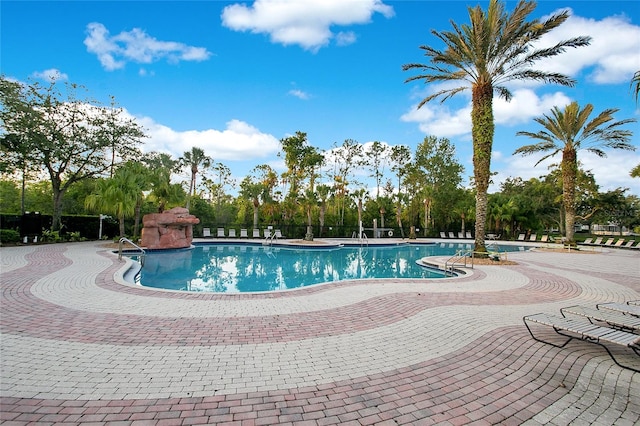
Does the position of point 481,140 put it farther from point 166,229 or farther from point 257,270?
point 166,229

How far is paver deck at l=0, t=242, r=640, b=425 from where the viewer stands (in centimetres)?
257

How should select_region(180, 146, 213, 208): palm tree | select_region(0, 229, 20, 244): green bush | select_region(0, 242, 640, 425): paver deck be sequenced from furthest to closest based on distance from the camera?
select_region(180, 146, 213, 208): palm tree < select_region(0, 229, 20, 244): green bush < select_region(0, 242, 640, 425): paver deck

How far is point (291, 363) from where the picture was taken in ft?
11.4

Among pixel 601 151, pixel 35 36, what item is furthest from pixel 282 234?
pixel 601 151

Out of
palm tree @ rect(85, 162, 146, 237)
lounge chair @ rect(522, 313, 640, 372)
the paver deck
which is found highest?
palm tree @ rect(85, 162, 146, 237)

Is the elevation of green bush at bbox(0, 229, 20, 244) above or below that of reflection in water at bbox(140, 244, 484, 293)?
above

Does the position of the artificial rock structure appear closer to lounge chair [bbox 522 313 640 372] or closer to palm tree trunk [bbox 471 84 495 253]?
palm tree trunk [bbox 471 84 495 253]

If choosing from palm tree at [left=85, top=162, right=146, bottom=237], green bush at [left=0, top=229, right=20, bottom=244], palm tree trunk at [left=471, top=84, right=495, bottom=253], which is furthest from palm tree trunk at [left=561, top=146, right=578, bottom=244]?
green bush at [left=0, top=229, right=20, bottom=244]

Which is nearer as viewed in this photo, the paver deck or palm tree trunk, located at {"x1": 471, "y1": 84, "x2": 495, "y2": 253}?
the paver deck

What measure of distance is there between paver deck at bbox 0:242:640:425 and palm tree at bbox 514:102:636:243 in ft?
58.1

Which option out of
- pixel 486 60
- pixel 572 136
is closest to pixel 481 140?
pixel 486 60

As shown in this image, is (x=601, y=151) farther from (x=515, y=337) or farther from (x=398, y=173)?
(x=515, y=337)

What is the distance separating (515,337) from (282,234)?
24.4 m

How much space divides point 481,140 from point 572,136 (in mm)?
10580
